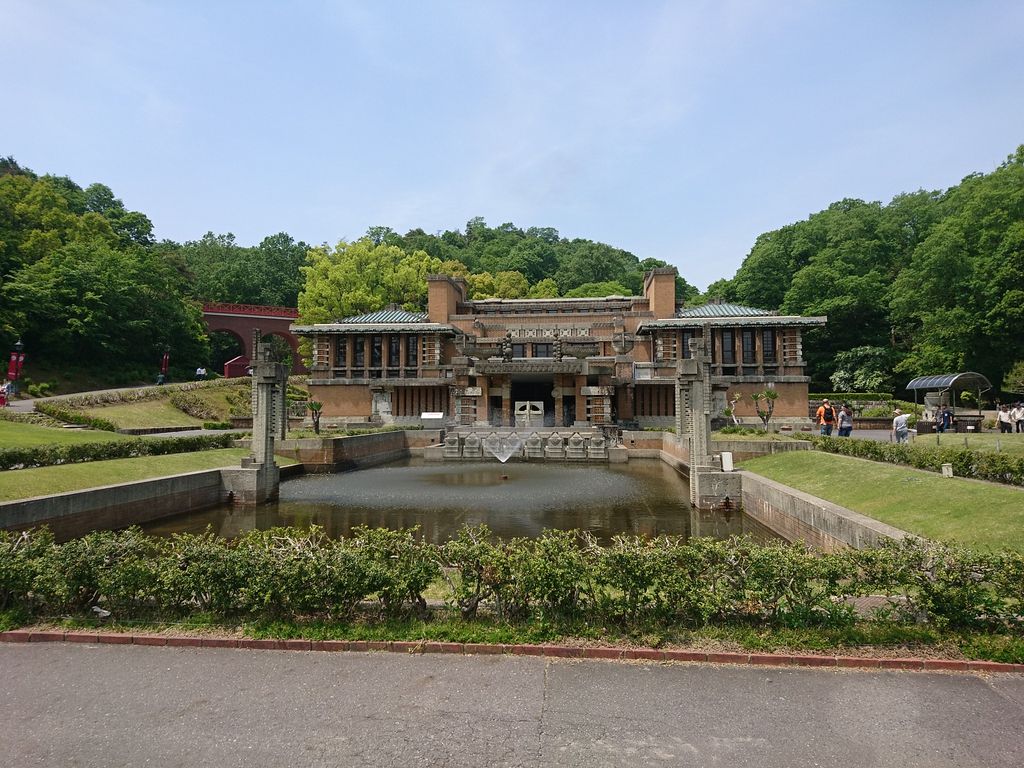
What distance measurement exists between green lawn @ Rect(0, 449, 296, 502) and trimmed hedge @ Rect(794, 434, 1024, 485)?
1951cm

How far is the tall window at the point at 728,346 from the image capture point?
39094mm

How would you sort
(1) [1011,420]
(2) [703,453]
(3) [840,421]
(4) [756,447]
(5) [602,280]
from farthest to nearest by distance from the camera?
1. (5) [602,280]
2. (1) [1011,420]
3. (3) [840,421]
4. (4) [756,447]
5. (2) [703,453]

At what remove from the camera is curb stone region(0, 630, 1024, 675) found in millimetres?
5297

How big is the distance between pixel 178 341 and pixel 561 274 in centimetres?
4687

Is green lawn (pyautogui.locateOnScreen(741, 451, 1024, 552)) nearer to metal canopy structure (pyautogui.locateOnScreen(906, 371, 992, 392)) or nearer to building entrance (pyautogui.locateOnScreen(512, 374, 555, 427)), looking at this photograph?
metal canopy structure (pyautogui.locateOnScreen(906, 371, 992, 392))

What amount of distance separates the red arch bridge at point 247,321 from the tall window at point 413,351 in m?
24.8

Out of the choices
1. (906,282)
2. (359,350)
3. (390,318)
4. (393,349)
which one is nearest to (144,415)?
(359,350)

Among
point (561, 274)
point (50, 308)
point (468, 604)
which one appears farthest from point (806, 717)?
point (561, 274)

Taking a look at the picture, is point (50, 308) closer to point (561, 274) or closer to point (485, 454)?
point (485, 454)

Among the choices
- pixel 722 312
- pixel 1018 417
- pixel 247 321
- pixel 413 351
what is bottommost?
pixel 1018 417

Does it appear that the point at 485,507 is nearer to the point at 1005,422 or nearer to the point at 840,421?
the point at 840,421

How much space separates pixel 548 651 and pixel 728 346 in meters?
37.0

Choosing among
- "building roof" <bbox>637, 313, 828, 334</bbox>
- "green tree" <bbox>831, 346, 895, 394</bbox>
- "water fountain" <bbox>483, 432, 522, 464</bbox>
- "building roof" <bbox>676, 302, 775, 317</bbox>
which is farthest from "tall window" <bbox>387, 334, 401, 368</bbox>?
"green tree" <bbox>831, 346, 895, 394</bbox>

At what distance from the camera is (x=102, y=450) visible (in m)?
16.8
